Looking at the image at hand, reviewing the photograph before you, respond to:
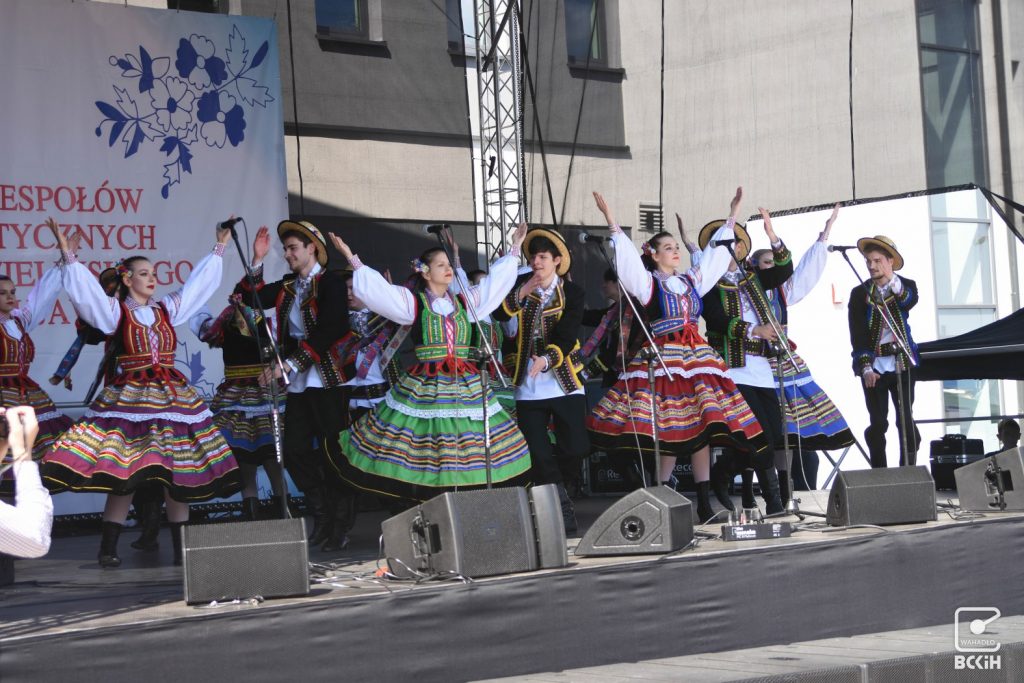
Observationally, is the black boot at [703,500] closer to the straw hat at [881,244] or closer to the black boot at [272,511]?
the straw hat at [881,244]

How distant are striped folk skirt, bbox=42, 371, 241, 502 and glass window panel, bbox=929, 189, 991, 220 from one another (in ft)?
16.4

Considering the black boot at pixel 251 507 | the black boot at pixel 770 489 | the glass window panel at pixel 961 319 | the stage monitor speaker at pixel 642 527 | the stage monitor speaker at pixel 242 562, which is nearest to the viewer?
the stage monitor speaker at pixel 242 562

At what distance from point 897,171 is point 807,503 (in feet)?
7.83

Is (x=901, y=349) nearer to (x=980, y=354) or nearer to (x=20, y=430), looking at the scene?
(x=980, y=354)

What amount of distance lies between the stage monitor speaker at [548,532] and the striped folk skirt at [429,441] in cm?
100

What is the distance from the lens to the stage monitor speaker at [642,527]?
4469mm

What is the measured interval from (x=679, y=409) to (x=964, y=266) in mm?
3704

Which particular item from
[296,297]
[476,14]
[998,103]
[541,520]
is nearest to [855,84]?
[998,103]

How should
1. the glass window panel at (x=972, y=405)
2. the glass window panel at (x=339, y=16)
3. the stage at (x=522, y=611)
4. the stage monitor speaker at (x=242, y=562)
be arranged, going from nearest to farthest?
1. the stage at (x=522, y=611)
2. the stage monitor speaker at (x=242, y=562)
3. the glass window panel at (x=339, y=16)
4. the glass window panel at (x=972, y=405)

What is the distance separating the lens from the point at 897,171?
8180 millimetres

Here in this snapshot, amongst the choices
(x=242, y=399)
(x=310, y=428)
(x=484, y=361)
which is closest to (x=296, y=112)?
(x=242, y=399)

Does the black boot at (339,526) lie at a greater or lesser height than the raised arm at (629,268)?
lesser

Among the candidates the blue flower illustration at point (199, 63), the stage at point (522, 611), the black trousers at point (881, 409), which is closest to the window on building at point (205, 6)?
the blue flower illustration at point (199, 63)

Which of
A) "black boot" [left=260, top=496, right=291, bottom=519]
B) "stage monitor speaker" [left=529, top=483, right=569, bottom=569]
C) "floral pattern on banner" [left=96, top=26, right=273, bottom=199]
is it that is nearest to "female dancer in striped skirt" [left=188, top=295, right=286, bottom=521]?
"black boot" [left=260, top=496, right=291, bottom=519]
